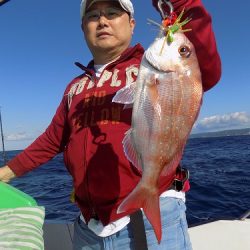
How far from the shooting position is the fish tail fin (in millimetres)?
2094

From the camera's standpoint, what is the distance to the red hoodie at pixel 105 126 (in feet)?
7.48

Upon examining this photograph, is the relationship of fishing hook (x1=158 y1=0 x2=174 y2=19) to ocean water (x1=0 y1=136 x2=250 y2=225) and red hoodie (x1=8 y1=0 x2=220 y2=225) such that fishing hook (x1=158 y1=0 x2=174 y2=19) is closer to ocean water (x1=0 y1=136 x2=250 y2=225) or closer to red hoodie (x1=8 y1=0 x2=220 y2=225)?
red hoodie (x1=8 y1=0 x2=220 y2=225)

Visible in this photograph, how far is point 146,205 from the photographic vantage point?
6.97 ft

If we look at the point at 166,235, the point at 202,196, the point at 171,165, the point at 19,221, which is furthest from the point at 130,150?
the point at 202,196

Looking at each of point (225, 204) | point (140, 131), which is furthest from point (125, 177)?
point (225, 204)

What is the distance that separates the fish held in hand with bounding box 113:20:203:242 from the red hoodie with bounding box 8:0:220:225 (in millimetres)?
164

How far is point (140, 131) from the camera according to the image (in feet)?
7.20

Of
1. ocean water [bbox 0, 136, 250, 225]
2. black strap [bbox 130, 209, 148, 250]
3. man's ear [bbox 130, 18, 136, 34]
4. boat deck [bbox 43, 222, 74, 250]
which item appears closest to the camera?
black strap [bbox 130, 209, 148, 250]

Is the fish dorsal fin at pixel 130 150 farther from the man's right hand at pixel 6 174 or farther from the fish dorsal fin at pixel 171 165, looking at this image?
the man's right hand at pixel 6 174

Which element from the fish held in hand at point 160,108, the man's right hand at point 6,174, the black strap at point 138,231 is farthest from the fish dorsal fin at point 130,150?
the man's right hand at point 6,174

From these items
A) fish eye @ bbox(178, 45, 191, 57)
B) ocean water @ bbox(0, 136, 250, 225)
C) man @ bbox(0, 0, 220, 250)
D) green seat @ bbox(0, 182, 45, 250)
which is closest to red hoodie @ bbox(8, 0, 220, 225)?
man @ bbox(0, 0, 220, 250)

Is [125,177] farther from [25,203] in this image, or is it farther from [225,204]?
[225,204]

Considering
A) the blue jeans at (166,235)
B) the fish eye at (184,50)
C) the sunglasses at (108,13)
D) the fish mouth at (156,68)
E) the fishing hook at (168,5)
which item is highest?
the sunglasses at (108,13)

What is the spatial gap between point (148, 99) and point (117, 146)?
0.50m
